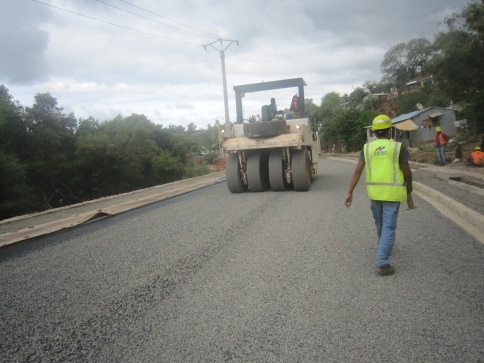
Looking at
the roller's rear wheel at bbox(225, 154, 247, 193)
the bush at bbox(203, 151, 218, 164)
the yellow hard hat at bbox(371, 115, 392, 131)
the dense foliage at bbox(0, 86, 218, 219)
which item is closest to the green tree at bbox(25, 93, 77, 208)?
the dense foliage at bbox(0, 86, 218, 219)

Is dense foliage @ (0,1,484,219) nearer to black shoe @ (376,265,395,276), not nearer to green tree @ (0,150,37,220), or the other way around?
green tree @ (0,150,37,220)

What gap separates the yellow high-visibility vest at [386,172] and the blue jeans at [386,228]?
11cm

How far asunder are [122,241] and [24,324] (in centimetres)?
244

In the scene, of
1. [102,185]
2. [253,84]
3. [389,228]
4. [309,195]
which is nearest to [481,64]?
[253,84]

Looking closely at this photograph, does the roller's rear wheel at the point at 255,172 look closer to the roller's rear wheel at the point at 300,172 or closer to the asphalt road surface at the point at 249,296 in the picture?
the roller's rear wheel at the point at 300,172

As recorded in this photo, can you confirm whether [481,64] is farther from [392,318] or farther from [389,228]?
[392,318]

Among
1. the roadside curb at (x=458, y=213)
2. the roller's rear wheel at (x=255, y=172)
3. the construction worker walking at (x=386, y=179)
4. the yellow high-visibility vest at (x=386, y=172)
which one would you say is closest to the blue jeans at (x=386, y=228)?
the construction worker walking at (x=386, y=179)

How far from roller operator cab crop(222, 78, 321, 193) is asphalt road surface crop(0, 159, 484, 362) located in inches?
144

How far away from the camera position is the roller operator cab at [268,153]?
885 centimetres

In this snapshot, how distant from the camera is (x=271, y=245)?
4426mm

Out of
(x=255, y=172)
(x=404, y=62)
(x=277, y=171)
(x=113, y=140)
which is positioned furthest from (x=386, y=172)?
(x=404, y=62)

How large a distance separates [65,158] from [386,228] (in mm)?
27769

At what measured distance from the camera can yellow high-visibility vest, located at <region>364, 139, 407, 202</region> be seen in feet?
11.1

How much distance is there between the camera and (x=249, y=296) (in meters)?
3.01
